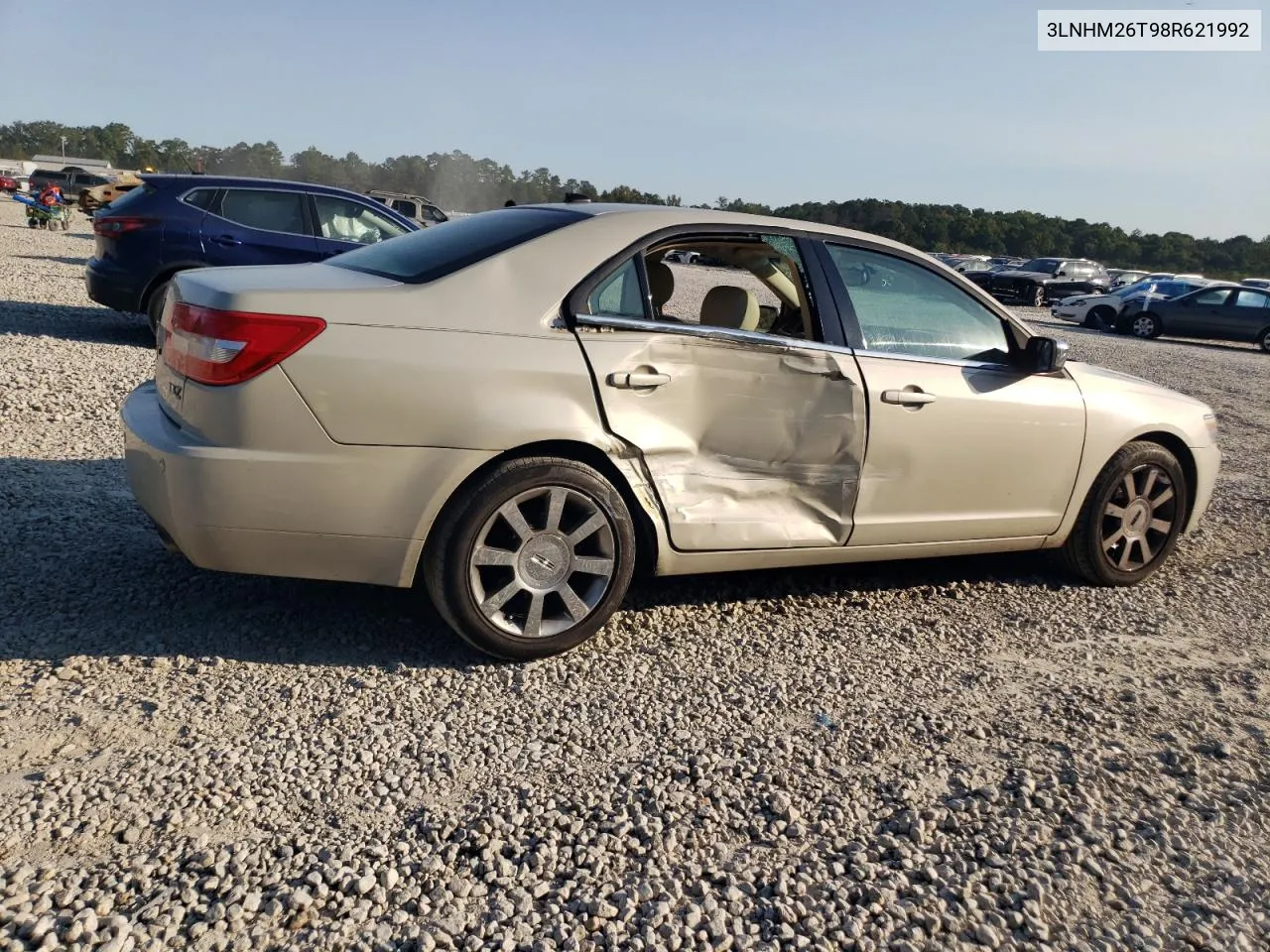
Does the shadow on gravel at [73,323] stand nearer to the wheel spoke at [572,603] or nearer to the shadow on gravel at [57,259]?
the wheel spoke at [572,603]

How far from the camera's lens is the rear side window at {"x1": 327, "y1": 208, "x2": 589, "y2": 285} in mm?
3811

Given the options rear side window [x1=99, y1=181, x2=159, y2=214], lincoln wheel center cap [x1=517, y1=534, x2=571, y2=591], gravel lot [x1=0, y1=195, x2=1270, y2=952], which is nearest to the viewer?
gravel lot [x1=0, y1=195, x2=1270, y2=952]

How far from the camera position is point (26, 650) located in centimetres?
356

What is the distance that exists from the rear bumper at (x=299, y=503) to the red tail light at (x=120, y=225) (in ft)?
23.2

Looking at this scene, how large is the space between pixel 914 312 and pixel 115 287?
26.1 ft

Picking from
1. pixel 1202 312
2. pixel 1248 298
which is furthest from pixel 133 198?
pixel 1248 298

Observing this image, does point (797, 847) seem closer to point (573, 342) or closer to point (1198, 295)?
point (573, 342)

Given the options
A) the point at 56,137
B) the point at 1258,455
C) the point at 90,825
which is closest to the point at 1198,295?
the point at 1258,455

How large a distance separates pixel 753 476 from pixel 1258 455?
7.01 meters

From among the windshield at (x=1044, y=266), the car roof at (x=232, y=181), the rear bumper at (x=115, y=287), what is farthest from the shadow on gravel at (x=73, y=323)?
the windshield at (x=1044, y=266)

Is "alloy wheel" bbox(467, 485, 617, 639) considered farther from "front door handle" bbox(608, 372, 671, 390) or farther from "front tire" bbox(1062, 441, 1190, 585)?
"front tire" bbox(1062, 441, 1190, 585)

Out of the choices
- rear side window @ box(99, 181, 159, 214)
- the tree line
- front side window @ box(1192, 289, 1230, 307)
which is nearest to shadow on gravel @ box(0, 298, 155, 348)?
rear side window @ box(99, 181, 159, 214)

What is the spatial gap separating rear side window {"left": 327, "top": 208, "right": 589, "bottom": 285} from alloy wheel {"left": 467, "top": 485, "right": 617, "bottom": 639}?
Result: 89 cm

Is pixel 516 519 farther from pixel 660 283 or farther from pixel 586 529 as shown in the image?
pixel 660 283
